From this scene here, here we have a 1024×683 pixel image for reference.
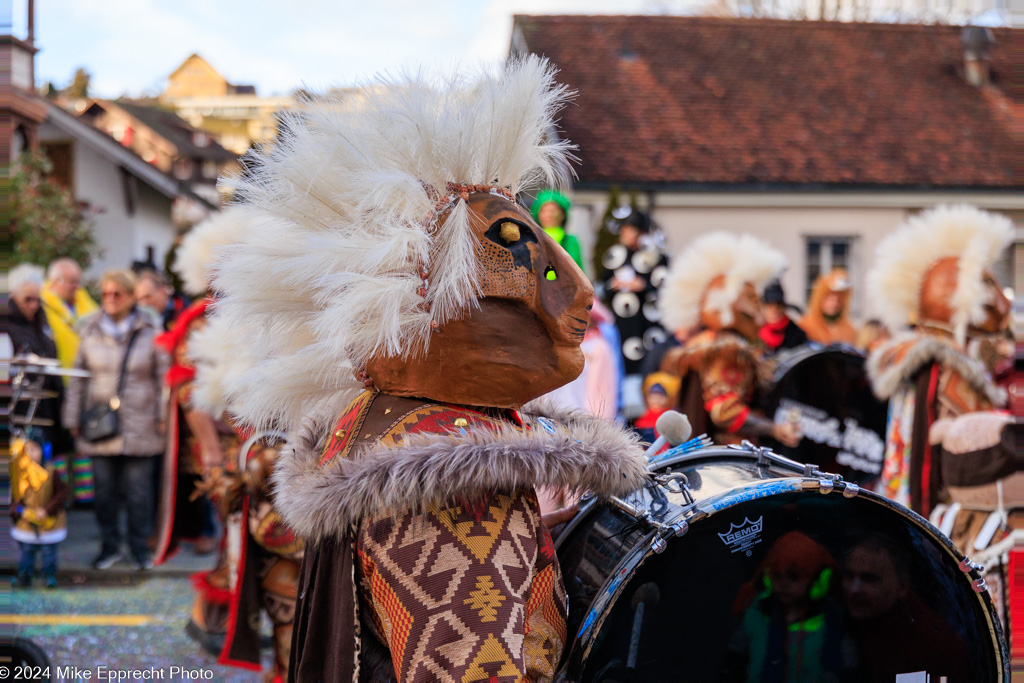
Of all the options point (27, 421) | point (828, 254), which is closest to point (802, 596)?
point (27, 421)

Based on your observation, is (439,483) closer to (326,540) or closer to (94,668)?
(326,540)

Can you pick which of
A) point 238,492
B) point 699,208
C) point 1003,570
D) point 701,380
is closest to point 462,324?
point 238,492

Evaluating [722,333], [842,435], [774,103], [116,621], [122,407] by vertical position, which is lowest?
[116,621]

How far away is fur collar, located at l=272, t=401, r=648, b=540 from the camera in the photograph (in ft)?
5.20

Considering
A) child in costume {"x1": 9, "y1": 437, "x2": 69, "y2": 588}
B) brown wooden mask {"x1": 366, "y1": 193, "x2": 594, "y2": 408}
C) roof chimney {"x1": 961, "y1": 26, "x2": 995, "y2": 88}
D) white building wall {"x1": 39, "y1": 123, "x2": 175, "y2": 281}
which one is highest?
roof chimney {"x1": 961, "y1": 26, "x2": 995, "y2": 88}

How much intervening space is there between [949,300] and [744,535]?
9.76 feet

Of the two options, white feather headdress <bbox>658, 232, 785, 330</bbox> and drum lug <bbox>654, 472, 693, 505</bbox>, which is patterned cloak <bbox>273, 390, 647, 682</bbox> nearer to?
drum lug <bbox>654, 472, 693, 505</bbox>

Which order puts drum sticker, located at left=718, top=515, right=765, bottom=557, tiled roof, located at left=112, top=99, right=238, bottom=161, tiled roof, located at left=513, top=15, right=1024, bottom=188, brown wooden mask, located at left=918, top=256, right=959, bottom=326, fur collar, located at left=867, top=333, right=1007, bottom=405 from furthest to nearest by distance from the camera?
tiled roof, located at left=112, top=99, right=238, bottom=161, tiled roof, located at left=513, top=15, right=1024, bottom=188, brown wooden mask, located at left=918, top=256, right=959, bottom=326, fur collar, located at left=867, top=333, right=1007, bottom=405, drum sticker, located at left=718, top=515, right=765, bottom=557

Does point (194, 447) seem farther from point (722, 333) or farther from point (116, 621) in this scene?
point (722, 333)

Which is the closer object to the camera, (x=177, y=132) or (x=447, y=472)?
(x=447, y=472)

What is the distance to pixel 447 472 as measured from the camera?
62.1 inches

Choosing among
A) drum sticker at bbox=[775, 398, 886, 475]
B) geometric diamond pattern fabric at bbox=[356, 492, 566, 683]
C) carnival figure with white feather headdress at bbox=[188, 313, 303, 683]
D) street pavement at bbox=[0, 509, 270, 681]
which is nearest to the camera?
geometric diamond pattern fabric at bbox=[356, 492, 566, 683]

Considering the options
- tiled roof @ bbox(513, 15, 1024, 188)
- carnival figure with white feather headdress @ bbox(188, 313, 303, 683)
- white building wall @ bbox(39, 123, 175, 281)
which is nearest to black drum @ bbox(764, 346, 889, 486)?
carnival figure with white feather headdress @ bbox(188, 313, 303, 683)

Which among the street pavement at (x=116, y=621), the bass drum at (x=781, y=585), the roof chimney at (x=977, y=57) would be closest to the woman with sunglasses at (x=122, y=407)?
the street pavement at (x=116, y=621)
